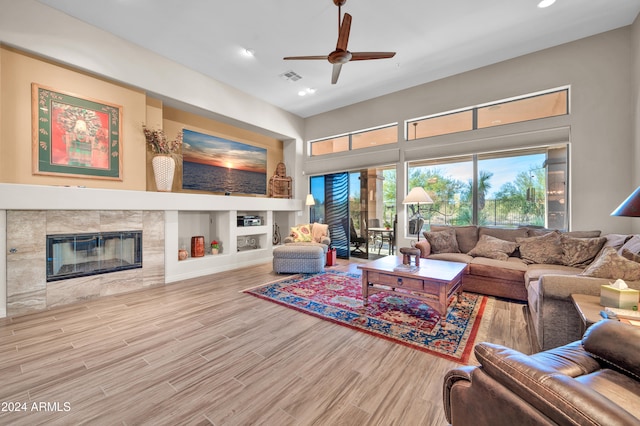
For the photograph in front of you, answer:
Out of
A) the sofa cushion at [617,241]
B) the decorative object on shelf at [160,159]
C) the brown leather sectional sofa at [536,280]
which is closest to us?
the brown leather sectional sofa at [536,280]

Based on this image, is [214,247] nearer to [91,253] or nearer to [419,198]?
[91,253]

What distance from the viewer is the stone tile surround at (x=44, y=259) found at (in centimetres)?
301

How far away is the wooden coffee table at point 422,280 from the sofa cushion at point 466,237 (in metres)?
1.24

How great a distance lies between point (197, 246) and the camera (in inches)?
194

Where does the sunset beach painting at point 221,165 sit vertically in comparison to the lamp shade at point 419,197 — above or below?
above

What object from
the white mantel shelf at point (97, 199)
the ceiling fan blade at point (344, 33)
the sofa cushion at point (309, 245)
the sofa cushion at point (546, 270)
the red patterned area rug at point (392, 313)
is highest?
the ceiling fan blade at point (344, 33)

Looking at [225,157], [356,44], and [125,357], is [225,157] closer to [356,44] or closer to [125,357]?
[356,44]

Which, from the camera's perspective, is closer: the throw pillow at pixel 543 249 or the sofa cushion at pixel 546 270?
the sofa cushion at pixel 546 270

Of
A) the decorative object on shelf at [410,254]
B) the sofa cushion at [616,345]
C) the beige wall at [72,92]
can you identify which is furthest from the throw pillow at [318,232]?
the sofa cushion at [616,345]

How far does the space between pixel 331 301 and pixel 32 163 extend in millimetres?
4138

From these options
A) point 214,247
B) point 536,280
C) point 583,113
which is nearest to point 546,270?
point 536,280

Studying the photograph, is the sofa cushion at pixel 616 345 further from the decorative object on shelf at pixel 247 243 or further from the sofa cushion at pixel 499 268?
the decorative object on shelf at pixel 247 243

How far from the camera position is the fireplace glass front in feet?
10.9

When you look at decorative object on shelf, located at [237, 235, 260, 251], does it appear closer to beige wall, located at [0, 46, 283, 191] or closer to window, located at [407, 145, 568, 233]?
beige wall, located at [0, 46, 283, 191]
